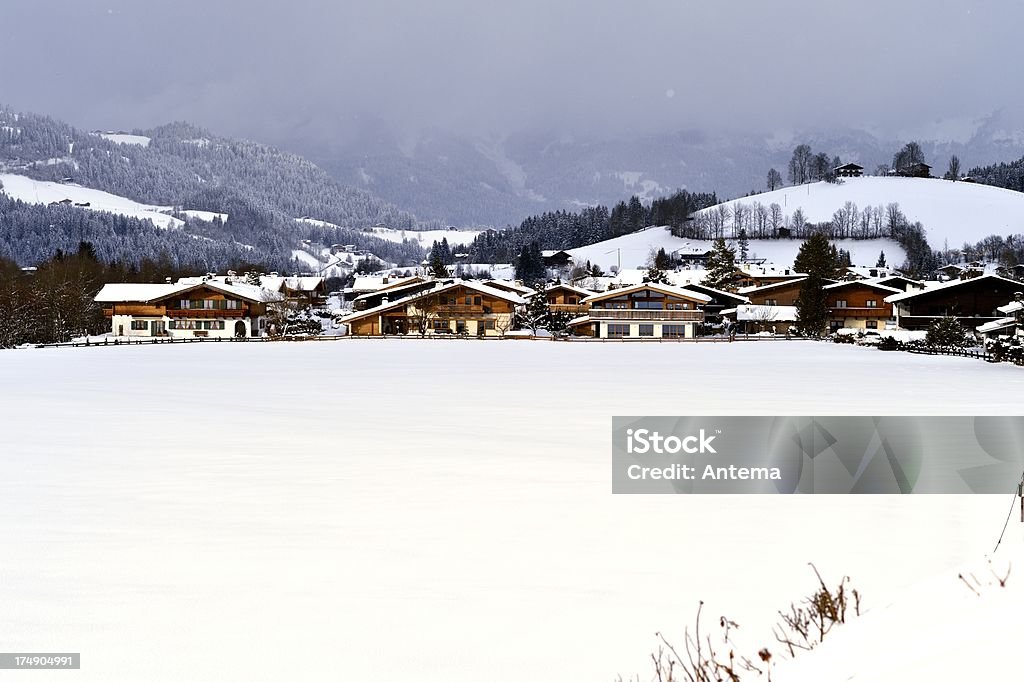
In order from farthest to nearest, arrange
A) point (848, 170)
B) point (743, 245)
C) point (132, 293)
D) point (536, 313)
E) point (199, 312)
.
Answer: point (848, 170) < point (743, 245) < point (536, 313) < point (199, 312) < point (132, 293)

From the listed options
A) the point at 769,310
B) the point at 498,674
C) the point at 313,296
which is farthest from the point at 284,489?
the point at 313,296

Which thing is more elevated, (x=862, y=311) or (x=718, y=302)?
(x=718, y=302)

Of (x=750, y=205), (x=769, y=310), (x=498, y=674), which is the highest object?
(x=750, y=205)

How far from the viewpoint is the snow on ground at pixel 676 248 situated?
500 ft

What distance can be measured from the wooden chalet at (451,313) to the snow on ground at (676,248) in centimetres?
8496

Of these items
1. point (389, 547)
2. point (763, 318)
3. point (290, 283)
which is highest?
point (290, 283)

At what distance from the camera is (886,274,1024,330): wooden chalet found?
56.8 m

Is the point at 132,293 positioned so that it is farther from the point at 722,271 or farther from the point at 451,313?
the point at 722,271

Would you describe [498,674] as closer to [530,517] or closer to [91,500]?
[530,517]

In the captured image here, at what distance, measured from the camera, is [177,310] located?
74.2m

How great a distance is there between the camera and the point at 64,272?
80.1 m

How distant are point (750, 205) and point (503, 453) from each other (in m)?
177

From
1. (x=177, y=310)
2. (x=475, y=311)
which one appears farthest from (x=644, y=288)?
(x=177, y=310)

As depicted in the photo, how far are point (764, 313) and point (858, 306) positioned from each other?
24.3 ft
